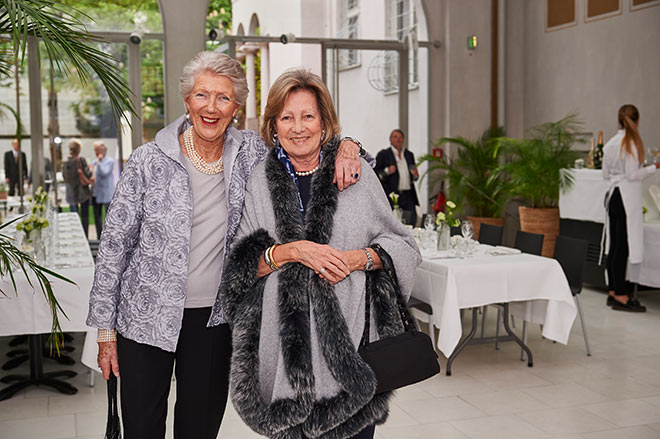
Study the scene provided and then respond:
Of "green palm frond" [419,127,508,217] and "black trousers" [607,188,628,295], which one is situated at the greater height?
"green palm frond" [419,127,508,217]

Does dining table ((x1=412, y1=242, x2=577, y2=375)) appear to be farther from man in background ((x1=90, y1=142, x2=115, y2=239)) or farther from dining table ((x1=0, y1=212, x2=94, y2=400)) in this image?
man in background ((x1=90, y1=142, x2=115, y2=239))

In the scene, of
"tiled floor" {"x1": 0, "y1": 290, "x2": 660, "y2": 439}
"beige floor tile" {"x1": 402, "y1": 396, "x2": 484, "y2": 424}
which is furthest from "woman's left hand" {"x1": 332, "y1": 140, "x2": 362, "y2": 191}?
"beige floor tile" {"x1": 402, "y1": 396, "x2": 484, "y2": 424}

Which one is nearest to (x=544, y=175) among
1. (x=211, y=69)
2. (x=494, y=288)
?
(x=494, y=288)

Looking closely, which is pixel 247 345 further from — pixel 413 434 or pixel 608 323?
pixel 608 323

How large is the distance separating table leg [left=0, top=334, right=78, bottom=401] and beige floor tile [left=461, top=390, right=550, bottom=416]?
8.57 feet

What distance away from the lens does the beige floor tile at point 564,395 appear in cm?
472

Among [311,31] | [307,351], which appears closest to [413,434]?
[307,351]

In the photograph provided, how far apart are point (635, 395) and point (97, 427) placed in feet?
10.9

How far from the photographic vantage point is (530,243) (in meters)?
6.16

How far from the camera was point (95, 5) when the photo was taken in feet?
34.3

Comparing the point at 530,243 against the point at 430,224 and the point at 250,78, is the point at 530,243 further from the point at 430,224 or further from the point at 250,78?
the point at 250,78

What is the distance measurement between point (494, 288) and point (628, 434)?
4.73ft

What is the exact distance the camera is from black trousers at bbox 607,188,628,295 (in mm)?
7480

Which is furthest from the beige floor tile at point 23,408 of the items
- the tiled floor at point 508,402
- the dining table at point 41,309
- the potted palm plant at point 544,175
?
the potted palm plant at point 544,175
